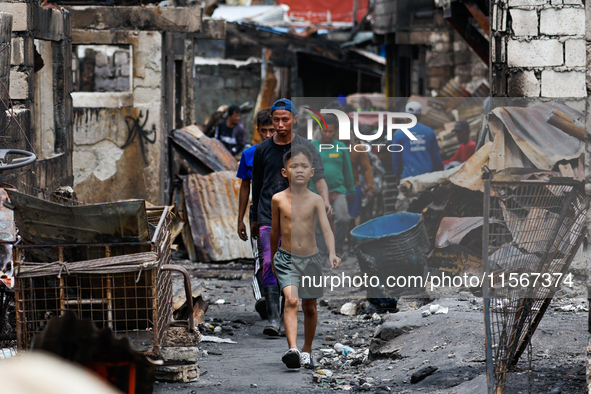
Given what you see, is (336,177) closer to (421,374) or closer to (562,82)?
(421,374)

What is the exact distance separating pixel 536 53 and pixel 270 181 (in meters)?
3.01

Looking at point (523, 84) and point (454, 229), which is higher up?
point (523, 84)

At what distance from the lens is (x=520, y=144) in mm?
4543

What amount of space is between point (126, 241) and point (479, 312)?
2.94 meters

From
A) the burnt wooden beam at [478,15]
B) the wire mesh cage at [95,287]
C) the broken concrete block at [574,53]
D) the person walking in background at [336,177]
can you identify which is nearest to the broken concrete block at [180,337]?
the wire mesh cage at [95,287]

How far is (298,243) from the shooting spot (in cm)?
493

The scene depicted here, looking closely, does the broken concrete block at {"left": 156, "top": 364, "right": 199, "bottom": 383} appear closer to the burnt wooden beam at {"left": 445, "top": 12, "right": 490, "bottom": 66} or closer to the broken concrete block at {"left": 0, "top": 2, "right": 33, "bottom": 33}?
the broken concrete block at {"left": 0, "top": 2, "right": 33, "bottom": 33}

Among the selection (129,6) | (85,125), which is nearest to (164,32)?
(129,6)

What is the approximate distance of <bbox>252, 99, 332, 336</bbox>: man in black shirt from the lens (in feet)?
18.2

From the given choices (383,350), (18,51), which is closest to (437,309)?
(383,350)

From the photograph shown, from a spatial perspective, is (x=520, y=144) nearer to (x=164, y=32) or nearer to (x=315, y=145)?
(x=315, y=145)

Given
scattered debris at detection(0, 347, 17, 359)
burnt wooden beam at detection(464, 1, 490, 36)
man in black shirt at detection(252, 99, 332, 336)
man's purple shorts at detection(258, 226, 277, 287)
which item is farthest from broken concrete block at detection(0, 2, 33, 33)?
burnt wooden beam at detection(464, 1, 490, 36)

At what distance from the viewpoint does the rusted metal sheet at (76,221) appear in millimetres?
3939

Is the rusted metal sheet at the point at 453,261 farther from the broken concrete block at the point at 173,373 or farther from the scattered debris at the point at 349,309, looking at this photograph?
the scattered debris at the point at 349,309
